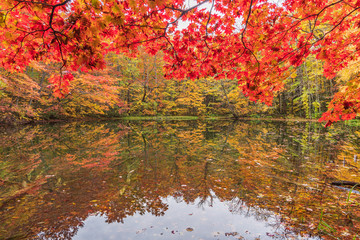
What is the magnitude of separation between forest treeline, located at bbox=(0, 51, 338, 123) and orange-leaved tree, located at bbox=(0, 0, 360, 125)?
14.0m

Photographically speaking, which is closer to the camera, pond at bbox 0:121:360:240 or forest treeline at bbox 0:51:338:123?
pond at bbox 0:121:360:240

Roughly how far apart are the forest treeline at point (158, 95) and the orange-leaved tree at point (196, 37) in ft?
45.9

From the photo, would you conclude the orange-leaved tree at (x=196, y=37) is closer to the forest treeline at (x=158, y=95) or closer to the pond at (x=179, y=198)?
the pond at (x=179, y=198)

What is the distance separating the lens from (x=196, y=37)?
4059mm

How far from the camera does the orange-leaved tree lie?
7.66 feet

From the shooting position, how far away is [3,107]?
11.2 m

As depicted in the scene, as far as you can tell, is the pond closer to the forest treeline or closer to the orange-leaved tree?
the orange-leaved tree

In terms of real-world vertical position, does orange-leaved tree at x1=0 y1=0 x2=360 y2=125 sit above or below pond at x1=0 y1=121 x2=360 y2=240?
above

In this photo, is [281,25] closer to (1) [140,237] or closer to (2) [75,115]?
(1) [140,237]

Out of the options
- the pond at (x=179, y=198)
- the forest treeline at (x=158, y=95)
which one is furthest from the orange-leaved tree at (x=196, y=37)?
the forest treeline at (x=158, y=95)

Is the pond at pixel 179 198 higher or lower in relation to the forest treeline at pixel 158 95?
lower

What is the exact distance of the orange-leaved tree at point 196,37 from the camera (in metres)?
2.34

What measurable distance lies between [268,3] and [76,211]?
514 cm

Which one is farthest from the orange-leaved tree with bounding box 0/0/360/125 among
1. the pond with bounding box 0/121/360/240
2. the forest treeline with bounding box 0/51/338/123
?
the forest treeline with bounding box 0/51/338/123
